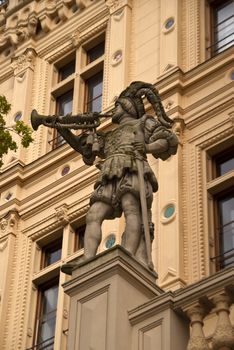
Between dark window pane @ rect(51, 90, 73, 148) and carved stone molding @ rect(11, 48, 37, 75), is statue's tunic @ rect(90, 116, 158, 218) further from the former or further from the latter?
carved stone molding @ rect(11, 48, 37, 75)

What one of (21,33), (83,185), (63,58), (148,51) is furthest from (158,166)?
(21,33)

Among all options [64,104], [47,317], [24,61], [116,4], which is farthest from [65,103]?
[47,317]

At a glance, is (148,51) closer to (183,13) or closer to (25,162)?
(183,13)

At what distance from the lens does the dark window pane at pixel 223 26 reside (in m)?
19.7

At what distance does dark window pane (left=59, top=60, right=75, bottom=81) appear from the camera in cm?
2267

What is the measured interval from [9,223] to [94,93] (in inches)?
134

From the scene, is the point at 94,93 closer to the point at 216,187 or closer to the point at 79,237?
the point at 79,237

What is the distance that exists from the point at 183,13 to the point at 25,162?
4.14m

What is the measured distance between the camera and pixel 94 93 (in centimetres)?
2169

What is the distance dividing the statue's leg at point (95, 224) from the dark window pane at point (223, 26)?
26.9ft

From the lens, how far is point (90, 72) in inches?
862

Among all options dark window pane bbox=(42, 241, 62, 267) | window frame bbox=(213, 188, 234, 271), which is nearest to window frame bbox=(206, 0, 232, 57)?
window frame bbox=(213, 188, 234, 271)

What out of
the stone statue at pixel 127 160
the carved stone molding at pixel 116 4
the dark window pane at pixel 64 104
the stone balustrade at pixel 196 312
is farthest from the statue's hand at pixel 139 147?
the carved stone molding at pixel 116 4

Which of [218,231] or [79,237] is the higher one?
[79,237]
